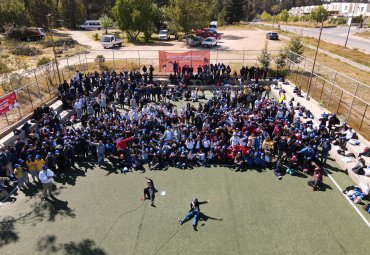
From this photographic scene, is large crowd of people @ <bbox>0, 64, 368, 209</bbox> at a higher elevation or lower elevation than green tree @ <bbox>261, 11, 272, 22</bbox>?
lower

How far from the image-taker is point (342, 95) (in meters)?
22.1

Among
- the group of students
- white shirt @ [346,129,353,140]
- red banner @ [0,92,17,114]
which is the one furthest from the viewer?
the group of students

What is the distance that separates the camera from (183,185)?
42.9 ft

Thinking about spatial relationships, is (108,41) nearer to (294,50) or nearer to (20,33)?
(20,33)

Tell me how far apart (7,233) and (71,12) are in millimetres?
61954

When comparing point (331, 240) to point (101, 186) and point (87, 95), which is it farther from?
point (87, 95)

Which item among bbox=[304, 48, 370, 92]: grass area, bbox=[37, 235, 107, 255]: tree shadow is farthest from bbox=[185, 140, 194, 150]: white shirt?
bbox=[304, 48, 370, 92]: grass area

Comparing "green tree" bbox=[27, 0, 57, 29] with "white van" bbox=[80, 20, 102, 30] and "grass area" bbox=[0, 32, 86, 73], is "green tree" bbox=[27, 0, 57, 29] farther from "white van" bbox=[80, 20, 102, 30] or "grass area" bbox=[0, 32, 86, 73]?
"grass area" bbox=[0, 32, 86, 73]

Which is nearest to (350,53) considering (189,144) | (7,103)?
(189,144)

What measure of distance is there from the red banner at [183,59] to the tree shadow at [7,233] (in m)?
20.2

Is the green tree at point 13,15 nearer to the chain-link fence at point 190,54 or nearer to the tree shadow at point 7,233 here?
the chain-link fence at point 190,54

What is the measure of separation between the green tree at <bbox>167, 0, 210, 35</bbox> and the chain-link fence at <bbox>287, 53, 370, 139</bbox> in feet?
62.6

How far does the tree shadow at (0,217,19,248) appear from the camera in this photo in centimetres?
1017

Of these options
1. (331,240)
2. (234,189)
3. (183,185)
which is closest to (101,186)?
(183,185)
